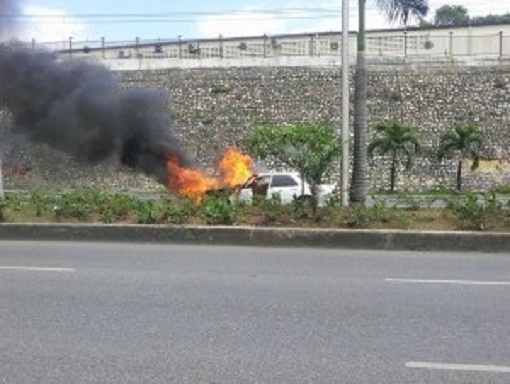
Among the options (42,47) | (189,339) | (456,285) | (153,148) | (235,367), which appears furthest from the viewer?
(42,47)

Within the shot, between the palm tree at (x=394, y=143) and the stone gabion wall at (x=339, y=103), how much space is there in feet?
2.34

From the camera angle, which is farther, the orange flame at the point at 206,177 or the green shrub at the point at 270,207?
the orange flame at the point at 206,177

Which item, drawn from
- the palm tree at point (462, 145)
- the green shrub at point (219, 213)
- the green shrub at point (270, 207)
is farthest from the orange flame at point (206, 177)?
the palm tree at point (462, 145)

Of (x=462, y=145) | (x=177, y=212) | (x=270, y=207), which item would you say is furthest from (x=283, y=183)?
(x=462, y=145)

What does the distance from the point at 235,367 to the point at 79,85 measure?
1165 centimetres

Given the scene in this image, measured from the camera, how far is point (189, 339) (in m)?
6.20

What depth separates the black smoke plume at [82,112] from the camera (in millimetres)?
15906

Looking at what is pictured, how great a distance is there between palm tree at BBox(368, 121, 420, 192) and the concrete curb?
89.6 ft

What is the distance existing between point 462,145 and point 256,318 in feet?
112

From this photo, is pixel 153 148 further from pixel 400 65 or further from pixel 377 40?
pixel 377 40

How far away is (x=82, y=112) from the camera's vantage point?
15.8 meters

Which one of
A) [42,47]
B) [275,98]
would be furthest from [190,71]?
[42,47]

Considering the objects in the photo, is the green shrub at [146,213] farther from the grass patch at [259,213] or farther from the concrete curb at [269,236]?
the concrete curb at [269,236]

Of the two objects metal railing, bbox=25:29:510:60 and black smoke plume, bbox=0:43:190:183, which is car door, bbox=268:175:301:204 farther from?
metal railing, bbox=25:29:510:60
